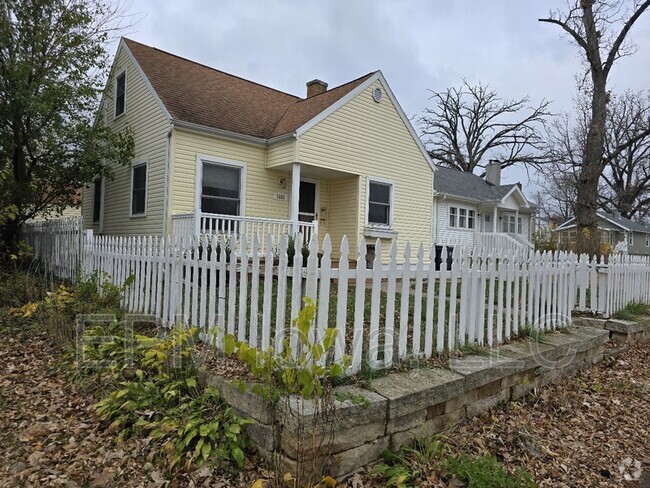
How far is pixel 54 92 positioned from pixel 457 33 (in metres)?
13.5

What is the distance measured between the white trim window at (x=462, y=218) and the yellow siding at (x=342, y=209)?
824 centimetres

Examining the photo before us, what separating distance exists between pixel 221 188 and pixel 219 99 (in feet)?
9.58

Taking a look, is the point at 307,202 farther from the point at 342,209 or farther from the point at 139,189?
Answer: the point at 139,189

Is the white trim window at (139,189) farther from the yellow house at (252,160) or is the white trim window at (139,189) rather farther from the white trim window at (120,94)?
the white trim window at (120,94)

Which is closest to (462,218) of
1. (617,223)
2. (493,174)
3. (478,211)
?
(478,211)

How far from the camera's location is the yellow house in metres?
9.59

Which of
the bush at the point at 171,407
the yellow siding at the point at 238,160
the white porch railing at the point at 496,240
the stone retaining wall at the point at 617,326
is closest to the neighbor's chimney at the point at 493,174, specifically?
the white porch railing at the point at 496,240

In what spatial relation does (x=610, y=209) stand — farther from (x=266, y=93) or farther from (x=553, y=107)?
(x=266, y=93)

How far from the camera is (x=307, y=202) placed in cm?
1211

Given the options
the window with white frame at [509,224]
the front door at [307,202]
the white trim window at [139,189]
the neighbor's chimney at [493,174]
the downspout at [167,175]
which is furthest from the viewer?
the neighbor's chimney at [493,174]

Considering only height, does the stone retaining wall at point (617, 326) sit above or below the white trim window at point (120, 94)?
below

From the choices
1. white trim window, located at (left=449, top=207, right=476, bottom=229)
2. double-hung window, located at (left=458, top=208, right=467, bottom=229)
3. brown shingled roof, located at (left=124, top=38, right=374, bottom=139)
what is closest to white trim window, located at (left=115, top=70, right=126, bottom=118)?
brown shingled roof, located at (left=124, top=38, right=374, bottom=139)

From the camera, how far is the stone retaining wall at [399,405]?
7.87 ft

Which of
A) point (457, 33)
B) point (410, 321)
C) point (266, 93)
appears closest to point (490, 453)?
point (410, 321)
